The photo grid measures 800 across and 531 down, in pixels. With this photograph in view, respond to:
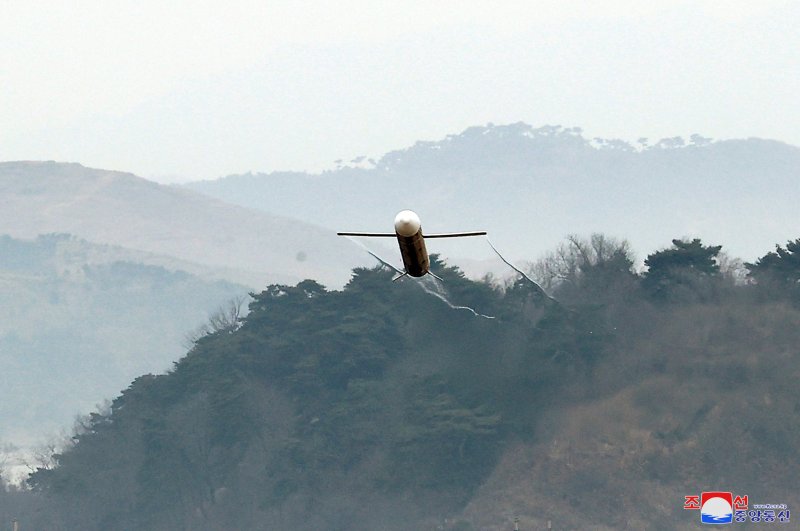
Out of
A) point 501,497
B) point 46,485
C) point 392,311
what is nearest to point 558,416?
point 501,497

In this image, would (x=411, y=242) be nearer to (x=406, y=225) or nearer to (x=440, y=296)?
(x=406, y=225)

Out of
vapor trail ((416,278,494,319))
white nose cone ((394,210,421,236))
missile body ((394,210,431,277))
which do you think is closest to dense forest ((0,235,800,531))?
vapor trail ((416,278,494,319))

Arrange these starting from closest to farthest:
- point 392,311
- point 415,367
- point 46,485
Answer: point 415,367 < point 392,311 < point 46,485

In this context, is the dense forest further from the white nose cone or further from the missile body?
the white nose cone

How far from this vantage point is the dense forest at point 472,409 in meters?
79.7

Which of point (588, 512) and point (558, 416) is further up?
point (558, 416)

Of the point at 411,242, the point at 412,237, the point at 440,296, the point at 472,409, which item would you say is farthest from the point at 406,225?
the point at 440,296

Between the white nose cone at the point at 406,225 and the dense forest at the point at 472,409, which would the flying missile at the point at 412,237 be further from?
the dense forest at the point at 472,409

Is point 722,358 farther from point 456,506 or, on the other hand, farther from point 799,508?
point 456,506

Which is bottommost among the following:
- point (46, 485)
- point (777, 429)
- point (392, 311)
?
point (46, 485)

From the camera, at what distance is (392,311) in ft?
329

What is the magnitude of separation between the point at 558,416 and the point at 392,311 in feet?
71.8

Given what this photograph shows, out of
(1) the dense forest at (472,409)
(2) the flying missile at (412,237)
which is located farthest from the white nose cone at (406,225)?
(1) the dense forest at (472,409)

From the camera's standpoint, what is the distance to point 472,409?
287ft
